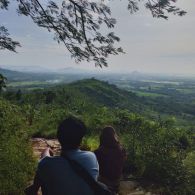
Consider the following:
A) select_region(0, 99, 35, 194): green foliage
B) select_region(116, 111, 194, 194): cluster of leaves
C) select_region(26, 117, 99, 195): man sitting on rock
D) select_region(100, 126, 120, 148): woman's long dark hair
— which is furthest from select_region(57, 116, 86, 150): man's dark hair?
select_region(116, 111, 194, 194): cluster of leaves

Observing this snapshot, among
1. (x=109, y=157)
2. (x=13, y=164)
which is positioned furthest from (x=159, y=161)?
(x=13, y=164)

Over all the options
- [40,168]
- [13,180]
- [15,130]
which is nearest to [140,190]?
[13,180]

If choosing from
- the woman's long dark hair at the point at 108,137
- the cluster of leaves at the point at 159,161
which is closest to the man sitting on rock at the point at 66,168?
the woman's long dark hair at the point at 108,137

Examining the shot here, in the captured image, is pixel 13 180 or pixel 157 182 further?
pixel 157 182

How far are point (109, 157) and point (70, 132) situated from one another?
2.77 metres

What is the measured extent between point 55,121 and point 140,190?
22.1 feet

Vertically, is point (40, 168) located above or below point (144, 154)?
above

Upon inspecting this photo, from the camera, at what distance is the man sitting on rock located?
9.65ft

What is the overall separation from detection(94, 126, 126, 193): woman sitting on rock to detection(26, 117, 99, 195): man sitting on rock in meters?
2.57

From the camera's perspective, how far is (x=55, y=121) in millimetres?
13414

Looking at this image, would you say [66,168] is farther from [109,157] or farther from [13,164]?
[13,164]

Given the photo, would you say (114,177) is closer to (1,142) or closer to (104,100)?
(1,142)

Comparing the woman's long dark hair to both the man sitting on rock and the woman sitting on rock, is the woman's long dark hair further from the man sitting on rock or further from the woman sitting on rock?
the man sitting on rock

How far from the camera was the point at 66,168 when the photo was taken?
9.71ft
